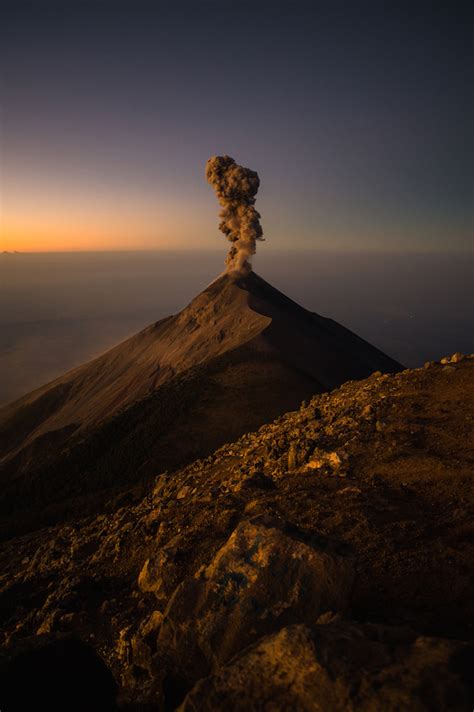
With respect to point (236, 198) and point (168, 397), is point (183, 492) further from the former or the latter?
point (236, 198)

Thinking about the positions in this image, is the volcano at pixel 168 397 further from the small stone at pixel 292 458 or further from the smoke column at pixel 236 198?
the small stone at pixel 292 458

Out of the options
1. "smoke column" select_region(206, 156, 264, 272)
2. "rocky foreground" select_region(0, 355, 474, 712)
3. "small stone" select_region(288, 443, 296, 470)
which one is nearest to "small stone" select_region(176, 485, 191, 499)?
"rocky foreground" select_region(0, 355, 474, 712)

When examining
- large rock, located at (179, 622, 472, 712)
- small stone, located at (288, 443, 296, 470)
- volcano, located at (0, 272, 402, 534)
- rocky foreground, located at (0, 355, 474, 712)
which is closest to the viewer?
large rock, located at (179, 622, 472, 712)

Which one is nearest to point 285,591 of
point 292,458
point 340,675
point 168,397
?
point 340,675

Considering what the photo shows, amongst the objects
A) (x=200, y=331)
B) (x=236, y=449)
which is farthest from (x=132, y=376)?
(x=236, y=449)

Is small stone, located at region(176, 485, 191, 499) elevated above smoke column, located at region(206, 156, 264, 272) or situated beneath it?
situated beneath

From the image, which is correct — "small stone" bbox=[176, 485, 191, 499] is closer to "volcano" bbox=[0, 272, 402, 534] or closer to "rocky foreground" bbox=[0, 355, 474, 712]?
"rocky foreground" bbox=[0, 355, 474, 712]
